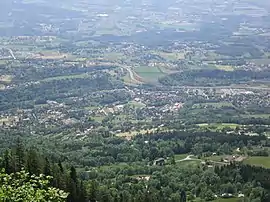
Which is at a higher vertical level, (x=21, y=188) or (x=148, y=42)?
(x=21, y=188)

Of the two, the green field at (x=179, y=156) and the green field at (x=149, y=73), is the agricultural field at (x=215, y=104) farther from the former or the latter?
the green field at (x=179, y=156)

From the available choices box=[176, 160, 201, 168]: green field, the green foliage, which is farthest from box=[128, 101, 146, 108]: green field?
the green foliage

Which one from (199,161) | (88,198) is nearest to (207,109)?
(199,161)

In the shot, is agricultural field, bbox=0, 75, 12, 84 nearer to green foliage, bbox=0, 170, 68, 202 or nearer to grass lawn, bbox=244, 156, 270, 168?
grass lawn, bbox=244, 156, 270, 168

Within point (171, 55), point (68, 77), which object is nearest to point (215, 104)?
point (68, 77)

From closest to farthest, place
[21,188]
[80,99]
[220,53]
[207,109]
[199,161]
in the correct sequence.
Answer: [21,188] < [199,161] < [207,109] < [80,99] < [220,53]

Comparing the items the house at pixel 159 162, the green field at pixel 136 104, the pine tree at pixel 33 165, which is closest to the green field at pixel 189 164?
the house at pixel 159 162

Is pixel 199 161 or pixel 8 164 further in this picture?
pixel 199 161

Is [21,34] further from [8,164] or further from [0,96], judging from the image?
[8,164]
